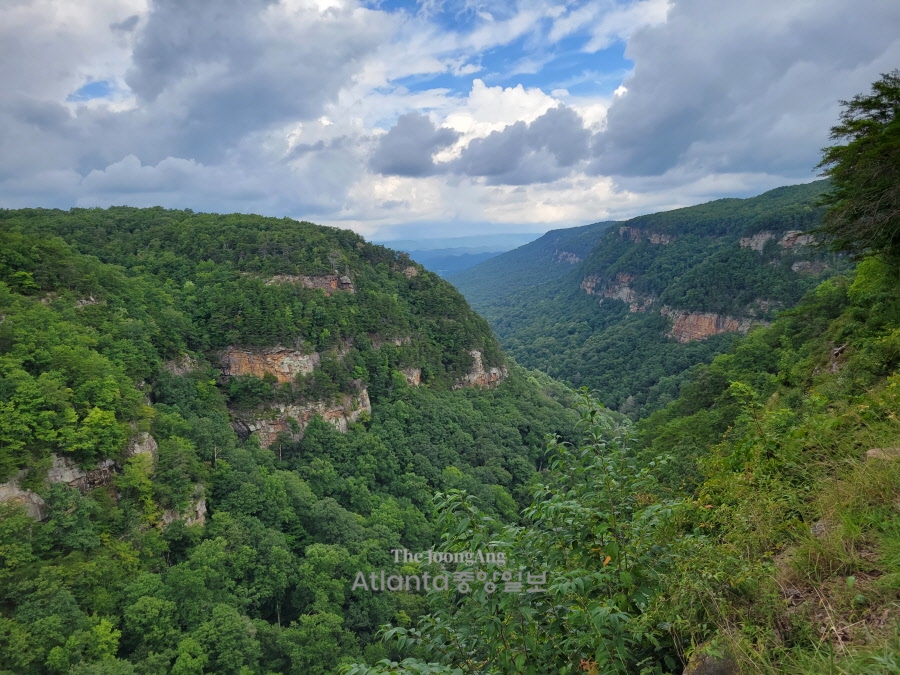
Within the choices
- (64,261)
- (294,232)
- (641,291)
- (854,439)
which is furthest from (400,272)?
(641,291)

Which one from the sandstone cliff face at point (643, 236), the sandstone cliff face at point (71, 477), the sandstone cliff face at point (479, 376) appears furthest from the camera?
the sandstone cliff face at point (643, 236)

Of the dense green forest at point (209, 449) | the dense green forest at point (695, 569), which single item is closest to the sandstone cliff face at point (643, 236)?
the dense green forest at point (209, 449)

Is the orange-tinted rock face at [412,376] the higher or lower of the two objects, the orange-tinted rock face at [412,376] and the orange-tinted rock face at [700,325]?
the higher

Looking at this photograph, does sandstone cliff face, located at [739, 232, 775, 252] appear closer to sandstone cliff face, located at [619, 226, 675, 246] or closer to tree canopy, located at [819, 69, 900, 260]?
sandstone cliff face, located at [619, 226, 675, 246]

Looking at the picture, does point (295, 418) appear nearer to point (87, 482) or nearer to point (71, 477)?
point (87, 482)

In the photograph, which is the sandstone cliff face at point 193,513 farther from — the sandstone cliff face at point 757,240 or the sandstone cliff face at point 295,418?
the sandstone cliff face at point 757,240

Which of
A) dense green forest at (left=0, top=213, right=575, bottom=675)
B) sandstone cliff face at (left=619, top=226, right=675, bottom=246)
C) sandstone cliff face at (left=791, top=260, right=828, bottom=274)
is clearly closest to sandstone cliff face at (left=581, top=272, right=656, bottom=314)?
sandstone cliff face at (left=619, top=226, right=675, bottom=246)
